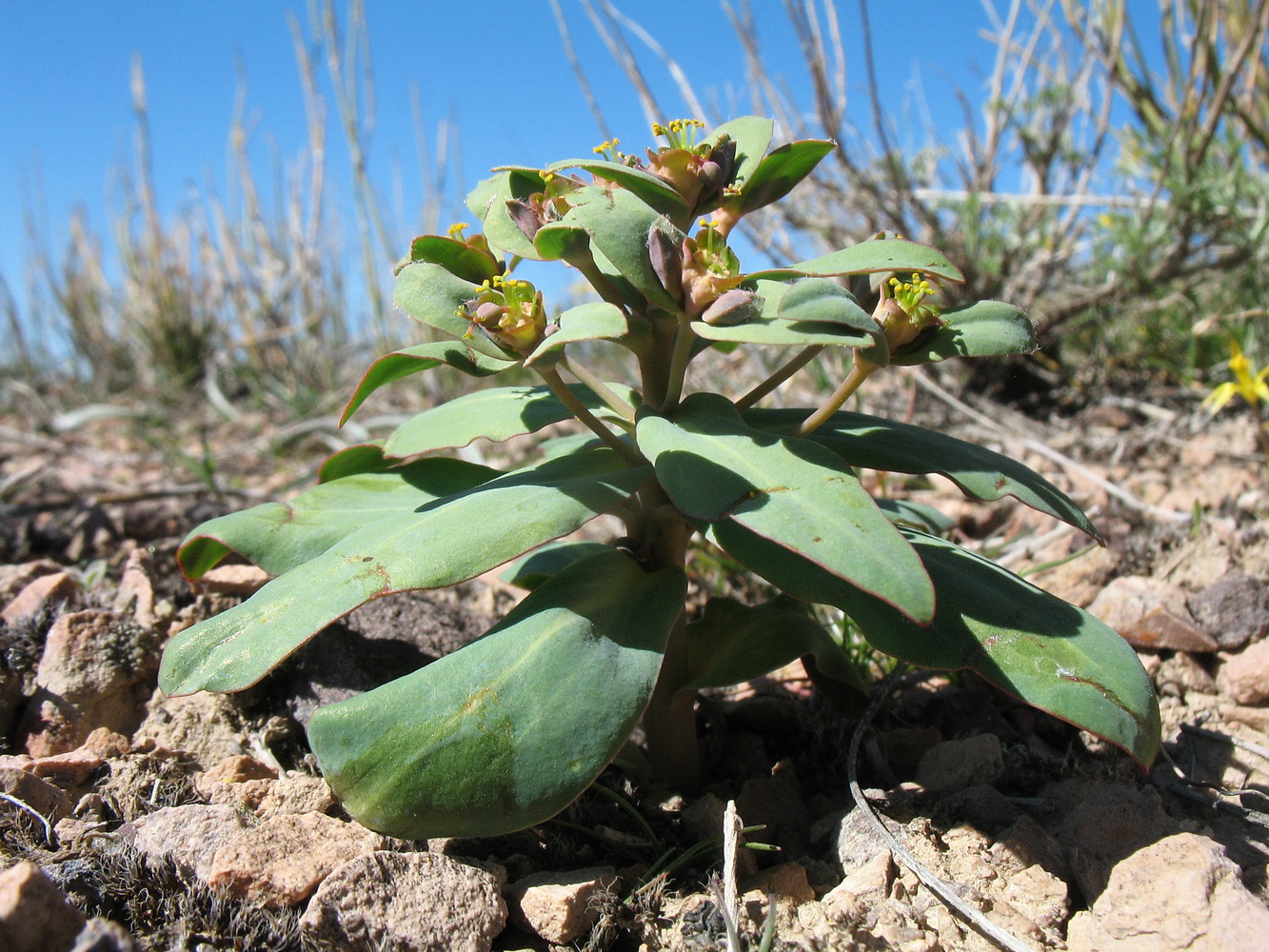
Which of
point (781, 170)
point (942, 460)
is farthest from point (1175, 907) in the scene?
point (781, 170)

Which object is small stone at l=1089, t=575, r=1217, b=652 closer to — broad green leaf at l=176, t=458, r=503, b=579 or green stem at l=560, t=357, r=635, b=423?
green stem at l=560, t=357, r=635, b=423

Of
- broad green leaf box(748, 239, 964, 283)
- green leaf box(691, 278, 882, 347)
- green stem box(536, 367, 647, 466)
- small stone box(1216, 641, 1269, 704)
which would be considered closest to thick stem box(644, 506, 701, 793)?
green stem box(536, 367, 647, 466)

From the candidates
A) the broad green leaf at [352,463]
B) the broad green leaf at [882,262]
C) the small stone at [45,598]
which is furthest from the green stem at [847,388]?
the small stone at [45,598]

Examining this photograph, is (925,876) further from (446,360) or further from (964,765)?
(446,360)

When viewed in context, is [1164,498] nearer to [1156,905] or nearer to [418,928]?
[1156,905]

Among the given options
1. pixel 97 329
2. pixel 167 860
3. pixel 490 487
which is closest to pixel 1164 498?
pixel 490 487
